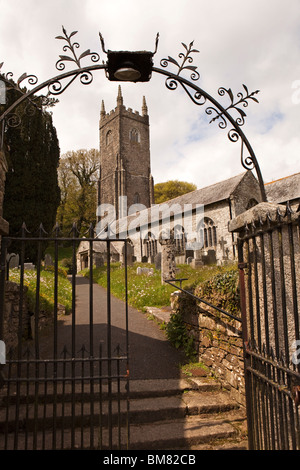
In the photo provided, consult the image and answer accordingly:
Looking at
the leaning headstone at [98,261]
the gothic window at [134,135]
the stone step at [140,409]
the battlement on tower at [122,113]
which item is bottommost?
the stone step at [140,409]

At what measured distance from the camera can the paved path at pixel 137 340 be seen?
538 cm

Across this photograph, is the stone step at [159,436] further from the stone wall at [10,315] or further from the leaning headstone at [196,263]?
the leaning headstone at [196,263]

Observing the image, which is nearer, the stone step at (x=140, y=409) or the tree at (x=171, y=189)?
the stone step at (x=140, y=409)

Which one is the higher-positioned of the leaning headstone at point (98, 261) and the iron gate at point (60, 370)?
the leaning headstone at point (98, 261)

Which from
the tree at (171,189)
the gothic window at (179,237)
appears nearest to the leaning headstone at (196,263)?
the gothic window at (179,237)

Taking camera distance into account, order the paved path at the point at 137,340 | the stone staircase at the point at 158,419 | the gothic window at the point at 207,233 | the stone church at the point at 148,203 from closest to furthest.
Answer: the stone staircase at the point at 158,419 < the paved path at the point at 137,340 < the stone church at the point at 148,203 < the gothic window at the point at 207,233

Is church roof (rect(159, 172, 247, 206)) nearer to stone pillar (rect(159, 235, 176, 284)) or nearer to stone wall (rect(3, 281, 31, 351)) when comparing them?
stone pillar (rect(159, 235, 176, 284))

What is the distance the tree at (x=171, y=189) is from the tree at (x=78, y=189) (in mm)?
10308

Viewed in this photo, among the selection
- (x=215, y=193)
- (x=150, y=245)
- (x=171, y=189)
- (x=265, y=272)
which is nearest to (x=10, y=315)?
(x=265, y=272)

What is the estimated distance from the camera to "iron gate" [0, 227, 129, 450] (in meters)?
2.72

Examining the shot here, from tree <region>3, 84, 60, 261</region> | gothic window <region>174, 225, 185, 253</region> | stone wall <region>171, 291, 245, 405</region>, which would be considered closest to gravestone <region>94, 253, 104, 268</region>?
gothic window <region>174, 225, 185, 253</region>

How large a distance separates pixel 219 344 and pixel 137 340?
239 centimetres
